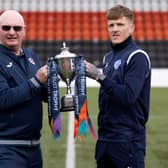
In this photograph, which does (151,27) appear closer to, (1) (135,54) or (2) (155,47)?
(2) (155,47)

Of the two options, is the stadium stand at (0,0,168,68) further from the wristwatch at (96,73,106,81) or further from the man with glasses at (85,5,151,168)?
the wristwatch at (96,73,106,81)

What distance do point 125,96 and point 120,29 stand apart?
1.29 ft

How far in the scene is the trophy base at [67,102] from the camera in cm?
314

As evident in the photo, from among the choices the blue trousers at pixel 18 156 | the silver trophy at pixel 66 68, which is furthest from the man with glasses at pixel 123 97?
the blue trousers at pixel 18 156

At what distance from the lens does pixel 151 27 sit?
67.0ft

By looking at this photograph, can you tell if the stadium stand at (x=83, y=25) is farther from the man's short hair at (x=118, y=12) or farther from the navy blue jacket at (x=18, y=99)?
the navy blue jacket at (x=18, y=99)

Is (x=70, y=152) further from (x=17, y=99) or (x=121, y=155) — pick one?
(x=17, y=99)

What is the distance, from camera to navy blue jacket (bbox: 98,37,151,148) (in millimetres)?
3125

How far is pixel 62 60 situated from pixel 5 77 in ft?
1.07

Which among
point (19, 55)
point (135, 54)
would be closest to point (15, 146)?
point (19, 55)

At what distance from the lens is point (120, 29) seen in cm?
321

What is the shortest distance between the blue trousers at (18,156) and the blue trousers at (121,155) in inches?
16.2

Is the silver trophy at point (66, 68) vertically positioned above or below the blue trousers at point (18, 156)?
above

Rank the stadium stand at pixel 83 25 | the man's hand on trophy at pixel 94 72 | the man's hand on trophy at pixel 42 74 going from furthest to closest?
the stadium stand at pixel 83 25
the man's hand on trophy at pixel 94 72
the man's hand on trophy at pixel 42 74
